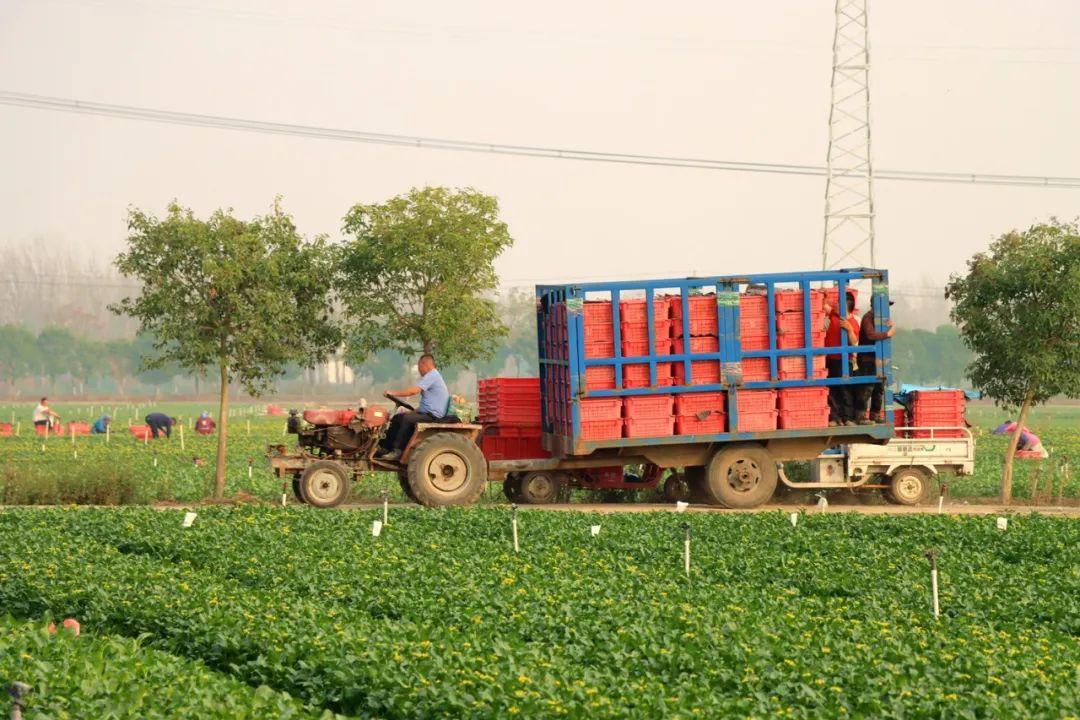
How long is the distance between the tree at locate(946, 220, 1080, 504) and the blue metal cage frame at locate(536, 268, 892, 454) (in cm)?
472

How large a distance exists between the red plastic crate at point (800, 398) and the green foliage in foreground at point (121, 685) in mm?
12834

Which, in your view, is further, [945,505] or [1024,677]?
[945,505]

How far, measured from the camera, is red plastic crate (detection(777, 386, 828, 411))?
22172 mm

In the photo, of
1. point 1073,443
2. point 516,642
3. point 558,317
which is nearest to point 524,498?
point 558,317

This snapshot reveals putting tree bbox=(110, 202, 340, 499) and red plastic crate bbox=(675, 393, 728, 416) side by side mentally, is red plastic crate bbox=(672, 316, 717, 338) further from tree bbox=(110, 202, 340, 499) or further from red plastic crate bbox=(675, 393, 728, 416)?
tree bbox=(110, 202, 340, 499)

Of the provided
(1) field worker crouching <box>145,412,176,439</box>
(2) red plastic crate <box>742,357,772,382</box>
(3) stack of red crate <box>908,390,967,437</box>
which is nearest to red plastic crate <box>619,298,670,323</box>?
(2) red plastic crate <box>742,357,772,382</box>

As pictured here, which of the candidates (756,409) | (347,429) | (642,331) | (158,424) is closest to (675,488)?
(756,409)

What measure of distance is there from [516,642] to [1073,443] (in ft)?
140

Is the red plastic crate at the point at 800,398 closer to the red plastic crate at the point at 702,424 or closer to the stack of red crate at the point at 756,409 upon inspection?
the stack of red crate at the point at 756,409

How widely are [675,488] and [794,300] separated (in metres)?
4.45

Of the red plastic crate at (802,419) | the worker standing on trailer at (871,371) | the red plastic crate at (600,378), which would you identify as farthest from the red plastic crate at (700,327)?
the worker standing on trailer at (871,371)

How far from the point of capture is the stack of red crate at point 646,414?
71.4 ft

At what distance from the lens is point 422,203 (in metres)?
30.0

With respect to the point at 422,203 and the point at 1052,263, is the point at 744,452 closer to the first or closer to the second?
the point at 1052,263
